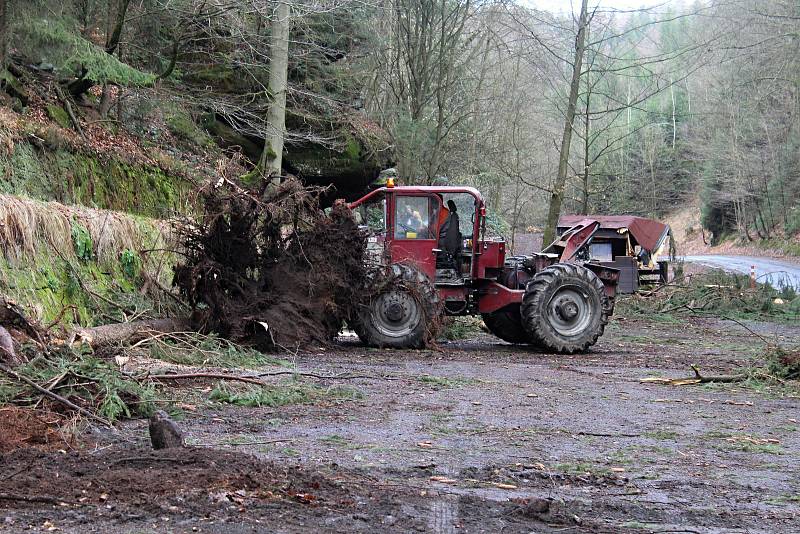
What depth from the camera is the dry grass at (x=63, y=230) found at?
11211 millimetres

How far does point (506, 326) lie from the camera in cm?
1595

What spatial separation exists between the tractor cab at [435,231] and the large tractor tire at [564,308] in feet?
3.16

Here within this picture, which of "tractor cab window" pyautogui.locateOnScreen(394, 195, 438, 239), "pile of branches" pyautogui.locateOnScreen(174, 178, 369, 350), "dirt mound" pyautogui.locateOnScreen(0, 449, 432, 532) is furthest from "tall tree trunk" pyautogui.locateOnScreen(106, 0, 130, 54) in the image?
"dirt mound" pyautogui.locateOnScreen(0, 449, 432, 532)

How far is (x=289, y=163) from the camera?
2623 centimetres

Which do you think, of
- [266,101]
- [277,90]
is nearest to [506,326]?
[277,90]

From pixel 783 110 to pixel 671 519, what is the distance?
151 feet

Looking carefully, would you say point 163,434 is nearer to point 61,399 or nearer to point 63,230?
point 61,399

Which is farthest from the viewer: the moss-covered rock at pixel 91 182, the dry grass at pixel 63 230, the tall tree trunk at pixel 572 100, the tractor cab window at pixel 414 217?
the tall tree trunk at pixel 572 100

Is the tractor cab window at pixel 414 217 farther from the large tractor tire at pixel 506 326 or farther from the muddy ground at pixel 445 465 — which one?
the muddy ground at pixel 445 465

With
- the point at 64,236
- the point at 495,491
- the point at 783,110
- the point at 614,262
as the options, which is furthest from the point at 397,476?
the point at 783,110

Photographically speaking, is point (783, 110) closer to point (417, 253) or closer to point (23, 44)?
point (417, 253)

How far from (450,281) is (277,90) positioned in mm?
9246

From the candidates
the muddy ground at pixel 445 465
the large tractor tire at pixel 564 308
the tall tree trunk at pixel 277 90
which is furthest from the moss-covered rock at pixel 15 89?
the large tractor tire at pixel 564 308

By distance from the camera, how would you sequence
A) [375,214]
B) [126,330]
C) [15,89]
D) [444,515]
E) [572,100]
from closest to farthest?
1. [444,515]
2. [126,330]
3. [375,214]
4. [15,89]
5. [572,100]
